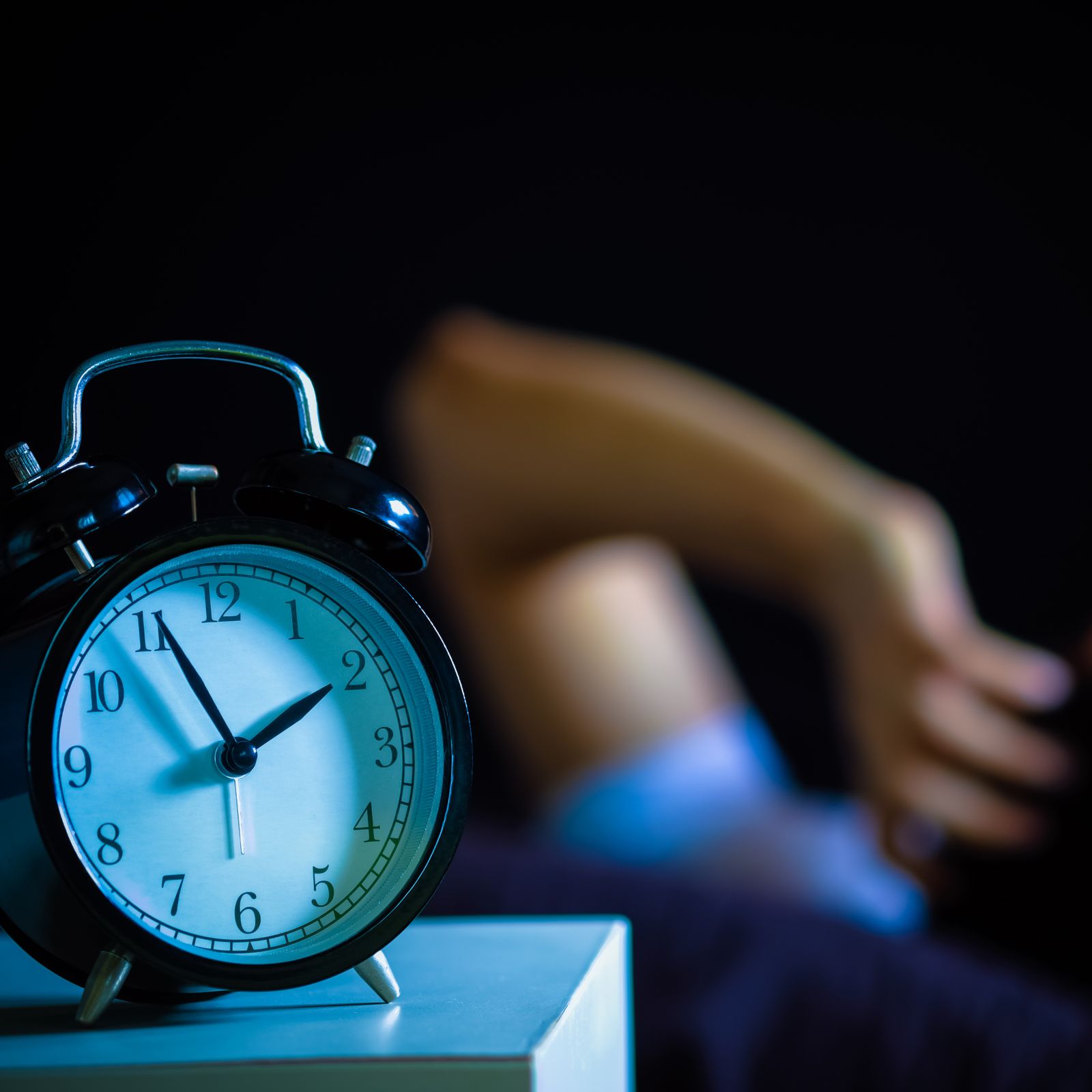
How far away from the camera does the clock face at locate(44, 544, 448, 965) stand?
1.75 feet

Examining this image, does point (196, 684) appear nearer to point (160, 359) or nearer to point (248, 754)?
point (248, 754)

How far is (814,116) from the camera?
3273 mm

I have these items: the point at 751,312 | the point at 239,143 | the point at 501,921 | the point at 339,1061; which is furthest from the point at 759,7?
the point at 339,1061

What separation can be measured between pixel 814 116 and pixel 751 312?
0.52 metres

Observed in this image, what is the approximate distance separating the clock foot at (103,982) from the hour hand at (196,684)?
0.10m

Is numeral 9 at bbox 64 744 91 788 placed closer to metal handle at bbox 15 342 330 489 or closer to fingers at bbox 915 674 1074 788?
metal handle at bbox 15 342 330 489

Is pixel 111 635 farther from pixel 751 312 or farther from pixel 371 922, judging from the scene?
pixel 751 312

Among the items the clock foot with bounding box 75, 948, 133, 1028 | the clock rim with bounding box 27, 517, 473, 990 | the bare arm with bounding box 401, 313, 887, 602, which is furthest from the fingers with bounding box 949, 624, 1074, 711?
the clock foot with bounding box 75, 948, 133, 1028

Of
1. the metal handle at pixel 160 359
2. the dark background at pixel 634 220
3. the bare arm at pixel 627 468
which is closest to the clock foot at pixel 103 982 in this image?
the metal handle at pixel 160 359

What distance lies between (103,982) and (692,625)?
6.48ft

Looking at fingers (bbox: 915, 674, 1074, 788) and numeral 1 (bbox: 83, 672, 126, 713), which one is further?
fingers (bbox: 915, 674, 1074, 788)

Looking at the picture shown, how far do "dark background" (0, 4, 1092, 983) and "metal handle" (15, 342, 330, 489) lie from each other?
2.39 meters

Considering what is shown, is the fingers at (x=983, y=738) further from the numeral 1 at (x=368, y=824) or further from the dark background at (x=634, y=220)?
the dark background at (x=634, y=220)

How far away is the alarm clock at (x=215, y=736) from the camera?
20.9 inches
